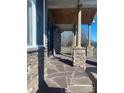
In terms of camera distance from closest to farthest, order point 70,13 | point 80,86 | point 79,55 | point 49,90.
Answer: point 49,90, point 80,86, point 79,55, point 70,13

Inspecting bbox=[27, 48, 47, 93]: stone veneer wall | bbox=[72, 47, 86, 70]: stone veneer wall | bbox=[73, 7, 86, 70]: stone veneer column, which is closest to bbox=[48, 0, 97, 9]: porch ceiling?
bbox=[73, 7, 86, 70]: stone veneer column

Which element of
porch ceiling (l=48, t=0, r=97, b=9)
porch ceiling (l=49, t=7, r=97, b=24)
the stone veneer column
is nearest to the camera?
the stone veneer column

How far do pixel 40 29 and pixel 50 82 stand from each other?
5.66 ft

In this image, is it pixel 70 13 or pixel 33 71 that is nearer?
pixel 33 71

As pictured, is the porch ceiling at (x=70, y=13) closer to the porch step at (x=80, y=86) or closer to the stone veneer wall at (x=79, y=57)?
the stone veneer wall at (x=79, y=57)

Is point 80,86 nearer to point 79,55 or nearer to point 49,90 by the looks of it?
point 49,90

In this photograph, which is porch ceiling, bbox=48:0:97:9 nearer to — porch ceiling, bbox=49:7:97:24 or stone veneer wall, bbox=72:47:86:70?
porch ceiling, bbox=49:7:97:24

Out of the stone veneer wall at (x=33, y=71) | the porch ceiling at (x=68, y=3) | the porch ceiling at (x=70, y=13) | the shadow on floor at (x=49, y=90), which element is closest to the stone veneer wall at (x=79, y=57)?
the porch ceiling at (x=68, y=3)

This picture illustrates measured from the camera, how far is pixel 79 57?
7.63 meters

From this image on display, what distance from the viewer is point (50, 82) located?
5023mm

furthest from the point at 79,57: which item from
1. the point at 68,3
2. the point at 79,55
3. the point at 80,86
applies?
the point at 80,86

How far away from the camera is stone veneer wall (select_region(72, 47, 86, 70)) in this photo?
24.9ft
